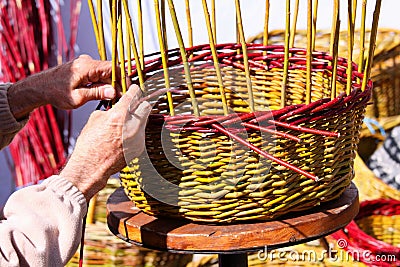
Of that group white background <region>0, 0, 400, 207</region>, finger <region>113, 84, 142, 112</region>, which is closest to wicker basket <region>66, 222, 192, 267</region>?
white background <region>0, 0, 400, 207</region>

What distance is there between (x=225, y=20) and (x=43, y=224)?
1374 mm

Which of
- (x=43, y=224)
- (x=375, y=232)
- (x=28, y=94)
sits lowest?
(x=375, y=232)

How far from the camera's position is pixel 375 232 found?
1794 millimetres

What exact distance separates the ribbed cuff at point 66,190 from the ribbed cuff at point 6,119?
0.30 m

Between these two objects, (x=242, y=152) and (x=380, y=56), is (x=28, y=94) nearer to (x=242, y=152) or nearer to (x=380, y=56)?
(x=242, y=152)

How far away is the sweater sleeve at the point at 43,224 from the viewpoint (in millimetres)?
767

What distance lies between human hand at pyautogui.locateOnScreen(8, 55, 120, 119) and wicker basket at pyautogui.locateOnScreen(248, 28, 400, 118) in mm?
1160

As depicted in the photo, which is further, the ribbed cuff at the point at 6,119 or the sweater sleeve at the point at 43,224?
the ribbed cuff at the point at 6,119

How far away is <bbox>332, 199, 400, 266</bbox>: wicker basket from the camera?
59.4 inches

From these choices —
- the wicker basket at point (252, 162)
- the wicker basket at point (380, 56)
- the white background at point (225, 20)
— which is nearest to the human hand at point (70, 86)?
the wicker basket at point (252, 162)

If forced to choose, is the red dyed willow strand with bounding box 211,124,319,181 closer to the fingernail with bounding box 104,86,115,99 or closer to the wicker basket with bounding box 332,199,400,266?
the fingernail with bounding box 104,86,115,99

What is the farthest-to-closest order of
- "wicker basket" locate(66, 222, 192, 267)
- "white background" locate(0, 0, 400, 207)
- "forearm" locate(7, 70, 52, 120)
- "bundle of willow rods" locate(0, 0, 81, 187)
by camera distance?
"bundle of willow rods" locate(0, 0, 81, 187) → "white background" locate(0, 0, 400, 207) → "wicker basket" locate(66, 222, 192, 267) → "forearm" locate(7, 70, 52, 120)

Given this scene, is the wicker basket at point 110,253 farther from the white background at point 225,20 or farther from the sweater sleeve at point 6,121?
the white background at point 225,20

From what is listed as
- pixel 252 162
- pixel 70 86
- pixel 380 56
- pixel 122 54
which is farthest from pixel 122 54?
pixel 380 56
